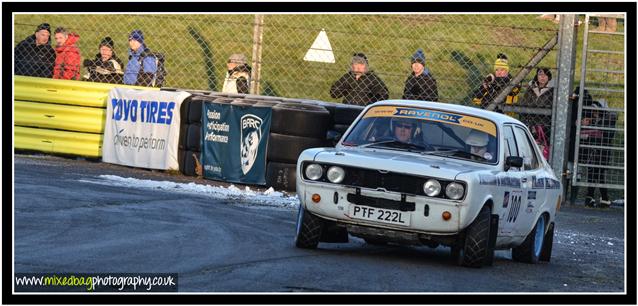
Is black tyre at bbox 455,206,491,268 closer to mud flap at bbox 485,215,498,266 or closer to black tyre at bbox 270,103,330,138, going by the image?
mud flap at bbox 485,215,498,266

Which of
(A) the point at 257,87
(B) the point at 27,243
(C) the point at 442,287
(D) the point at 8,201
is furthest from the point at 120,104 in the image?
(C) the point at 442,287

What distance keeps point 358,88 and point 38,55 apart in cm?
505

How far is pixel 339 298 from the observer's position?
735cm

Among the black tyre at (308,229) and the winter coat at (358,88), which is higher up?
the winter coat at (358,88)

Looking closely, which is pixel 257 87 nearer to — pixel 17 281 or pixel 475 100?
pixel 475 100

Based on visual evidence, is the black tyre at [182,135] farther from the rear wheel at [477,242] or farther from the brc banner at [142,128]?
the rear wheel at [477,242]

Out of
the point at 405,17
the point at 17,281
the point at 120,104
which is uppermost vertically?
the point at 405,17

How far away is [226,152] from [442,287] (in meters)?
8.13

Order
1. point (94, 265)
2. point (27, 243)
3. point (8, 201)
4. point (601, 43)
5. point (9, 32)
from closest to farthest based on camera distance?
point (94, 265) < point (27, 243) < point (8, 201) < point (9, 32) < point (601, 43)

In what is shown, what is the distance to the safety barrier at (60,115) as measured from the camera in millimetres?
A: 17688

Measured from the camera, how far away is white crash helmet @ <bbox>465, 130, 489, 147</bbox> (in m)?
10.3

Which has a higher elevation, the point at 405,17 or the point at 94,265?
the point at 405,17

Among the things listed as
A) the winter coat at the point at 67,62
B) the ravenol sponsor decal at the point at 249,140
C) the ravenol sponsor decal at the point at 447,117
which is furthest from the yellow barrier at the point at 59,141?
the ravenol sponsor decal at the point at 447,117

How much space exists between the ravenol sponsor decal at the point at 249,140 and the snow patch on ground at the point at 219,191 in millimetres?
531
